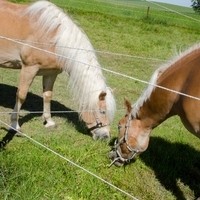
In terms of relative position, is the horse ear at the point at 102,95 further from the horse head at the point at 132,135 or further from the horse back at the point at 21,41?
the horse head at the point at 132,135

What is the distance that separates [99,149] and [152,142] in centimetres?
91

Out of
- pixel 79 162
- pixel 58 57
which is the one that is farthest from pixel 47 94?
pixel 79 162

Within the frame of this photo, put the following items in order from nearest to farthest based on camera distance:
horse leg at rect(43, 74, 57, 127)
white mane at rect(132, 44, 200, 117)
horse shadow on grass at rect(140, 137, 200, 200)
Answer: white mane at rect(132, 44, 200, 117), horse shadow on grass at rect(140, 137, 200, 200), horse leg at rect(43, 74, 57, 127)

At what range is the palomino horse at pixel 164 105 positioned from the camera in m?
3.69

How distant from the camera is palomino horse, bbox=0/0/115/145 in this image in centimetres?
539

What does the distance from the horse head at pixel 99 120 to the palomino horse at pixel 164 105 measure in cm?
84

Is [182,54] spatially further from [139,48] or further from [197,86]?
[139,48]

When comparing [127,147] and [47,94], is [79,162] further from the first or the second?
[47,94]

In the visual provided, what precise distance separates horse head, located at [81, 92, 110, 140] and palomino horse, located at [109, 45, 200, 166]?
840mm

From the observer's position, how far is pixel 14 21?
222 inches

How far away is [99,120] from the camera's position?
546 centimetres

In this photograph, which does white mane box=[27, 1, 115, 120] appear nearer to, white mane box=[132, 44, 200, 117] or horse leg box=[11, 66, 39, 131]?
horse leg box=[11, 66, 39, 131]

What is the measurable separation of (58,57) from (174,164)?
1.97 meters

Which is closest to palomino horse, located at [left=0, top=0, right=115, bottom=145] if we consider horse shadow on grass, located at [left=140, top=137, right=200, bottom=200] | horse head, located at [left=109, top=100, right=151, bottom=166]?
horse shadow on grass, located at [left=140, top=137, right=200, bottom=200]
